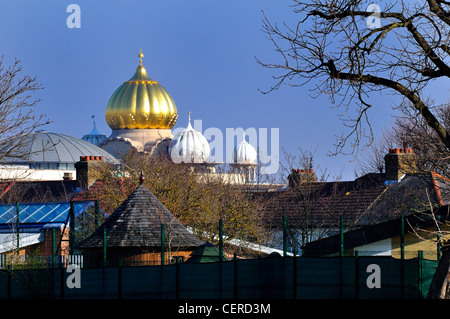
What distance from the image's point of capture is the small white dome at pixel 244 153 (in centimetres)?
14850

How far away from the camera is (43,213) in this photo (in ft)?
155

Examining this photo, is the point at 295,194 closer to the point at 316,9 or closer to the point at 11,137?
the point at 11,137

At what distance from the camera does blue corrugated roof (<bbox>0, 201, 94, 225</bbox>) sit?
46.2 m

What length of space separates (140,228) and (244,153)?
11577 centimetres

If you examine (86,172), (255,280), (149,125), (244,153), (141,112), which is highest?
(141,112)

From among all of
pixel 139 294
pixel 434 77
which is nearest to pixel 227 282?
pixel 139 294

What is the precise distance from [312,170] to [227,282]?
131 feet

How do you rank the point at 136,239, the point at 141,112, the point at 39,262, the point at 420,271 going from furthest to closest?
the point at 141,112
the point at 136,239
the point at 39,262
the point at 420,271

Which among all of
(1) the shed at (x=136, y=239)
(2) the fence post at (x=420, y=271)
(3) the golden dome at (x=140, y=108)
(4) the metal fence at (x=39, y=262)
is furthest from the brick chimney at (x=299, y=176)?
(3) the golden dome at (x=140, y=108)

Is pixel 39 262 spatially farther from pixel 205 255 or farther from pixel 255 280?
pixel 255 280

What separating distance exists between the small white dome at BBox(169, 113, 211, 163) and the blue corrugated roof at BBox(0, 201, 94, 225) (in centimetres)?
8567

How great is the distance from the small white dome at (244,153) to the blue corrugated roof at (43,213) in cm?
9920

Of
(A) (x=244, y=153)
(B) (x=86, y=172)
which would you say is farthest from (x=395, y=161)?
(A) (x=244, y=153)
